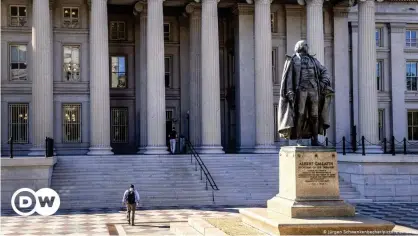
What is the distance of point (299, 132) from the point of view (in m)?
16.2

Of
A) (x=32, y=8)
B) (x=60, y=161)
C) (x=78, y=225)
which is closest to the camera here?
(x=78, y=225)

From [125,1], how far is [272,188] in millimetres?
14951

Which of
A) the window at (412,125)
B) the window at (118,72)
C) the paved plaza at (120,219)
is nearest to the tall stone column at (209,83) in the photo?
the window at (118,72)

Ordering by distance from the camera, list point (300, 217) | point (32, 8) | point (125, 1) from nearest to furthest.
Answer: point (300, 217) < point (32, 8) < point (125, 1)

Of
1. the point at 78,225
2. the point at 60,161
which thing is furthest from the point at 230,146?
the point at 78,225

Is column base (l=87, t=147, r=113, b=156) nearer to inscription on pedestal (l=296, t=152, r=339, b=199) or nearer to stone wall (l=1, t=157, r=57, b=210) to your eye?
stone wall (l=1, t=157, r=57, b=210)

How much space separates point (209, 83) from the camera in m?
36.5

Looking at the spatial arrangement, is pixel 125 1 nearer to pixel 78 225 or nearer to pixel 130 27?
pixel 130 27

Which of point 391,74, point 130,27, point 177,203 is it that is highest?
point 130,27

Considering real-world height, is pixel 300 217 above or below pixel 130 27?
below

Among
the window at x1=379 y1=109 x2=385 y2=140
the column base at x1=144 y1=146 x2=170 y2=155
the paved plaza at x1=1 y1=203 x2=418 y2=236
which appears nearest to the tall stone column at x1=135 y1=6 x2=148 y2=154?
the column base at x1=144 y1=146 x2=170 y2=155

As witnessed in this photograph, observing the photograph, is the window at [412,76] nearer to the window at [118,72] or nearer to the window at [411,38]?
the window at [411,38]

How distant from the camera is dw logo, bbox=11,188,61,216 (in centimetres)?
2893

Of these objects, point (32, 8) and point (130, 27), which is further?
point (130, 27)
